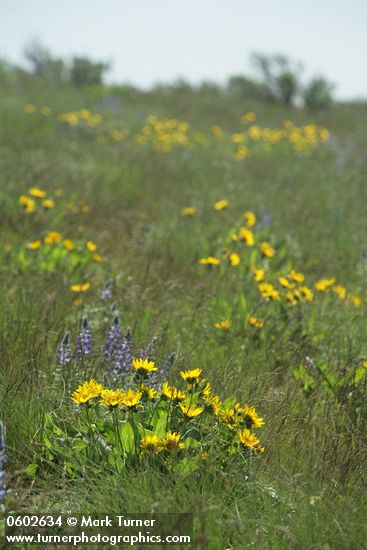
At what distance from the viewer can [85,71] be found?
623 inches

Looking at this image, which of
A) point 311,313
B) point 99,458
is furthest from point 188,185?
point 99,458

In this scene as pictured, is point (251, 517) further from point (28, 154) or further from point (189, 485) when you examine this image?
point (28, 154)

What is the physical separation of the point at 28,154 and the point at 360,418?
554cm

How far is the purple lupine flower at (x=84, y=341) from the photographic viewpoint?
8.89 ft

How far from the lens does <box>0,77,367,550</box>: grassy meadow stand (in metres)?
1.95

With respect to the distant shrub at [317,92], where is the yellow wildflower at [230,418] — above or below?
below

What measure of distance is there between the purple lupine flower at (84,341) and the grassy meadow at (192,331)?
5 cm

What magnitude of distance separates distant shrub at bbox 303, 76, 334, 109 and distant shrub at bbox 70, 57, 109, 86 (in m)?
5.70

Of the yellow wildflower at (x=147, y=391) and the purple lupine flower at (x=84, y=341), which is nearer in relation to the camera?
the yellow wildflower at (x=147, y=391)

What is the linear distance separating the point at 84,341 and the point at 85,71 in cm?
1458

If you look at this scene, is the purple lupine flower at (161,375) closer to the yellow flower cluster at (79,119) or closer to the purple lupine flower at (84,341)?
the purple lupine flower at (84,341)

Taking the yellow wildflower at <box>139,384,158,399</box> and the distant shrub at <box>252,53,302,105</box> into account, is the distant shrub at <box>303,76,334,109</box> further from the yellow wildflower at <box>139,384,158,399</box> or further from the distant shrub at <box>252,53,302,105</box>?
the yellow wildflower at <box>139,384,158,399</box>

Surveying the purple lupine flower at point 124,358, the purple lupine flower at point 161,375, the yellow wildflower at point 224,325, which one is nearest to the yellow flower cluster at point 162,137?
the yellow wildflower at point 224,325

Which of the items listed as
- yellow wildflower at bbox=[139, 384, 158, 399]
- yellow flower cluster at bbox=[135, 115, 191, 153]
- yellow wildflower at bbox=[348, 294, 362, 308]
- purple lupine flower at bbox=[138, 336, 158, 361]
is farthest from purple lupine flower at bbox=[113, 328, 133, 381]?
yellow flower cluster at bbox=[135, 115, 191, 153]
